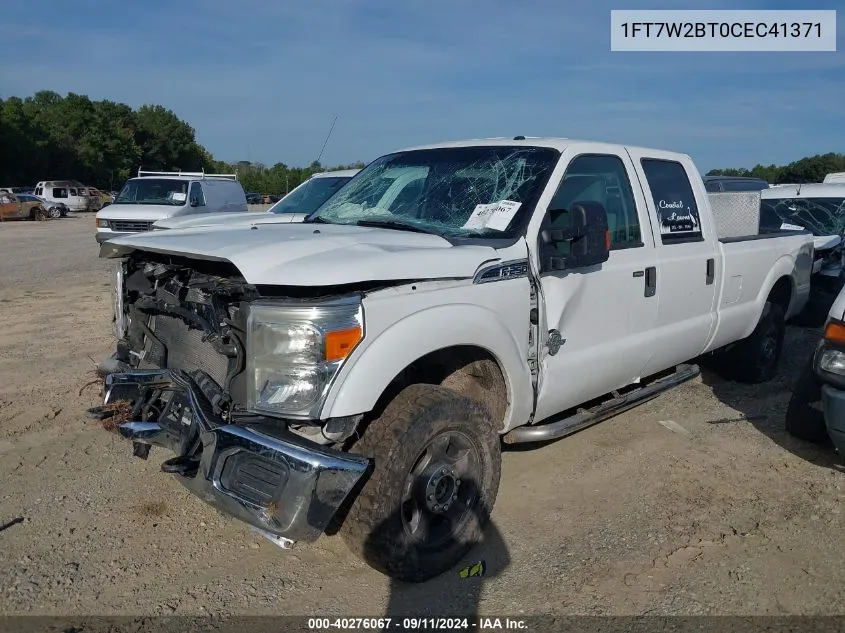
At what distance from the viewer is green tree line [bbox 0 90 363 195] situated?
54312 millimetres

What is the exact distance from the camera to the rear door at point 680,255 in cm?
481

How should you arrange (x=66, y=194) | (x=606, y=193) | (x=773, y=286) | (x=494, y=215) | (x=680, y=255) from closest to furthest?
(x=494, y=215) → (x=606, y=193) → (x=680, y=255) → (x=773, y=286) → (x=66, y=194)

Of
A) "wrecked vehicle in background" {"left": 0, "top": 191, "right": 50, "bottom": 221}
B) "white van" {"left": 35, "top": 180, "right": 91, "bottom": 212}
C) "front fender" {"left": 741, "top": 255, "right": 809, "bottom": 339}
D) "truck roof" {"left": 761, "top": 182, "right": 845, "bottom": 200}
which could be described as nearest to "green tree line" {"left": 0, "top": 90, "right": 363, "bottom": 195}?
"white van" {"left": 35, "top": 180, "right": 91, "bottom": 212}

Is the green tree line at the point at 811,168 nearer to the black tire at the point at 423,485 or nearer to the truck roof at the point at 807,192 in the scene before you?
the truck roof at the point at 807,192

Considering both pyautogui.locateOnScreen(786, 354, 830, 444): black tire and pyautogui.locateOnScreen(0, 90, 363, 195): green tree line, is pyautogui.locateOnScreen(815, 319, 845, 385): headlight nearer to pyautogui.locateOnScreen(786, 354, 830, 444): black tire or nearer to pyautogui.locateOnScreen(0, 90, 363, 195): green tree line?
pyautogui.locateOnScreen(786, 354, 830, 444): black tire

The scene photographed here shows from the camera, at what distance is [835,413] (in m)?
4.17

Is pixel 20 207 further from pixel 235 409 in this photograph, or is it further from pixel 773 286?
pixel 235 409

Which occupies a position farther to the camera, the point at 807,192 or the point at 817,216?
the point at 807,192

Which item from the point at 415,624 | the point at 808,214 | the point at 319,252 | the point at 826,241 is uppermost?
the point at 808,214

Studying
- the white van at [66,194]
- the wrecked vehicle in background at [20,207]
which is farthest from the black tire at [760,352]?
the white van at [66,194]

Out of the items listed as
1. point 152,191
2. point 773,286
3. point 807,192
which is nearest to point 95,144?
point 152,191

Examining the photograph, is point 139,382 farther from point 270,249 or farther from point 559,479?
point 559,479

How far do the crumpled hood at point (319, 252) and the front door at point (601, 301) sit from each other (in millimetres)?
659

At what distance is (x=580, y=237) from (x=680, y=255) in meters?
1.45
